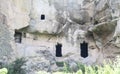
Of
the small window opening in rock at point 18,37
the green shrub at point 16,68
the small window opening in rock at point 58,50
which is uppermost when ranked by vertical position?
the small window opening in rock at point 18,37

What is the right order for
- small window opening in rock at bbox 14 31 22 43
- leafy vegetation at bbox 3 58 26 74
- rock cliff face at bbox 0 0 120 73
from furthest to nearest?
small window opening in rock at bbox 14 31 22 43
rock cliff face at bbox 0 0 120 73
leafy vegetation at bbox 3 58 26 74

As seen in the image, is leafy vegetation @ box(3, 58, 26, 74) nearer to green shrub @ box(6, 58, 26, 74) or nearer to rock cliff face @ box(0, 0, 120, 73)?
green shrub @ box(6, 58, 26, 74)

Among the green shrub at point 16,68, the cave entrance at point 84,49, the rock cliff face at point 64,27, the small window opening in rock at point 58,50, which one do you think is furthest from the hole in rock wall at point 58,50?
the green shrub at point 16,68

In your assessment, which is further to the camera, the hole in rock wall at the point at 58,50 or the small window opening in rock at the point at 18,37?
the hole in rock wall at the point at 58,50

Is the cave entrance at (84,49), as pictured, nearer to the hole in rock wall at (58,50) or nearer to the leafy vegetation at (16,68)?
the hole in rock wall at (58,50)

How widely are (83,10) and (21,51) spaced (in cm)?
447

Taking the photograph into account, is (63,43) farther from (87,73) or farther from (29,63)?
(87,73)

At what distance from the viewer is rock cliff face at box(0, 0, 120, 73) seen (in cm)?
1470

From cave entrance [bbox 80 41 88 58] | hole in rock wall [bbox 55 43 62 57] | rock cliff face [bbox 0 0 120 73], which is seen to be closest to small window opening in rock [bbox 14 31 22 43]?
rock cliff face [bbox 0 0 120 73]

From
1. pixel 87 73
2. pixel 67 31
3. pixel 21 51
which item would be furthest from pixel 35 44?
pixel 87 73

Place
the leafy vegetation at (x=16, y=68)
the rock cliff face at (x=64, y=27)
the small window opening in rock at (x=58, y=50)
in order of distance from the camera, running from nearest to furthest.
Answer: the leafy vegetation at (x=16, y=68) < the rock cliff face at (x=64, y=27) < the small window opening in rock at (x=58, y=50)

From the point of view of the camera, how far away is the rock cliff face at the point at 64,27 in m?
14.7

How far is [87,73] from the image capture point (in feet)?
10.7

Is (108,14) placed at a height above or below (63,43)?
above
